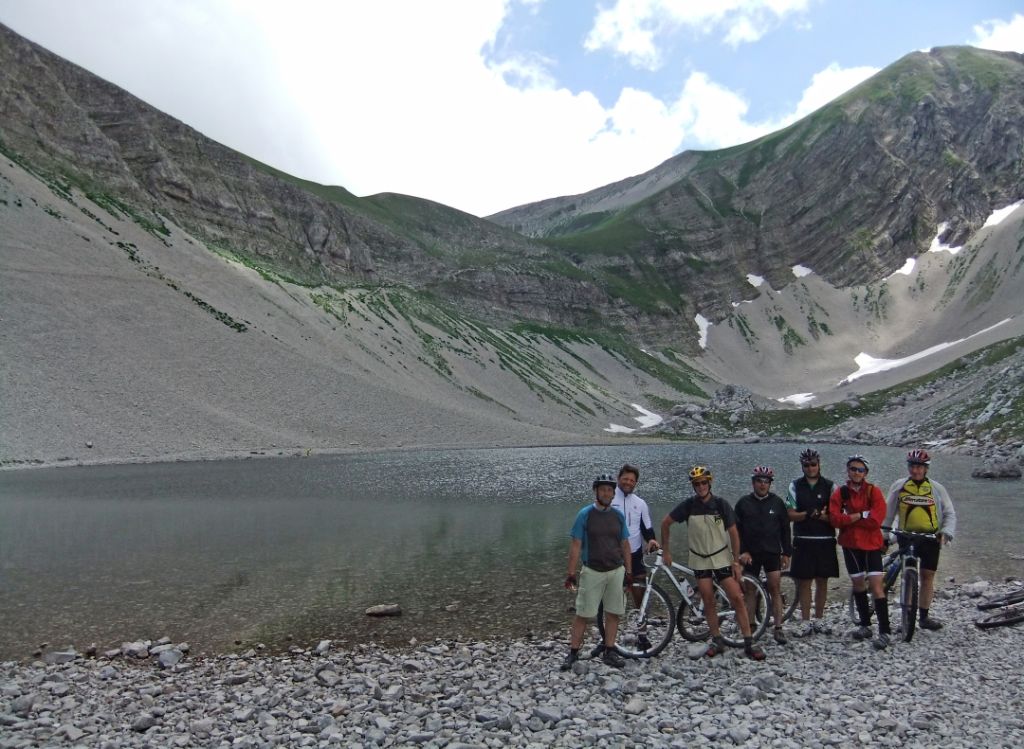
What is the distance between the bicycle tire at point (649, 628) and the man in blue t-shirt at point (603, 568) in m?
0.26

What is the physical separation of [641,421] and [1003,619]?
111336 mm

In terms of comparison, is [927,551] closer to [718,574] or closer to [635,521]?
[718,574]

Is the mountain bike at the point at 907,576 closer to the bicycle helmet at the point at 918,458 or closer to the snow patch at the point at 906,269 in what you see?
the bicycle helmet at the point at 918,458

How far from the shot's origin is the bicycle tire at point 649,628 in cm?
1059

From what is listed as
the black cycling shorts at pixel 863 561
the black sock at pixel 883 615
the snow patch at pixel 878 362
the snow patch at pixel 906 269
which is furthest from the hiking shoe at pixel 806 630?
the snow patch at pixel 906 269

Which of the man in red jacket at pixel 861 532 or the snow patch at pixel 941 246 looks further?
the snow patch at pixel 941 246

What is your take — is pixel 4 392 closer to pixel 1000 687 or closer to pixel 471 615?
pixel 471 615

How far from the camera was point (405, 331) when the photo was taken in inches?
4434

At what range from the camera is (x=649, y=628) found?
12.2 metres

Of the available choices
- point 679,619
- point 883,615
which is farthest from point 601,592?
point 883,615

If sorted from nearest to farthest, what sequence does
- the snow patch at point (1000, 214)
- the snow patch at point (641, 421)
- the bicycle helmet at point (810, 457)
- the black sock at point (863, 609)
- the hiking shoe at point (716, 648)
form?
the hiking shoe at point (716, 648) → the black sock at point (863, 609) → the bicycle helmet at point (810, 457) → the snow patch at point (641, 421) → the snow patch at point (1000, 214)

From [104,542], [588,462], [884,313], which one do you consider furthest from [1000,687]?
[884,313]

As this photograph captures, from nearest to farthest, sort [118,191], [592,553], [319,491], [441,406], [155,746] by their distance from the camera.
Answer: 1. [155,746]
2. [592,553]
3. [319,491]
4. [441,406]
5. [118,191]

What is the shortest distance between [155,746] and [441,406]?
80.0 meters
